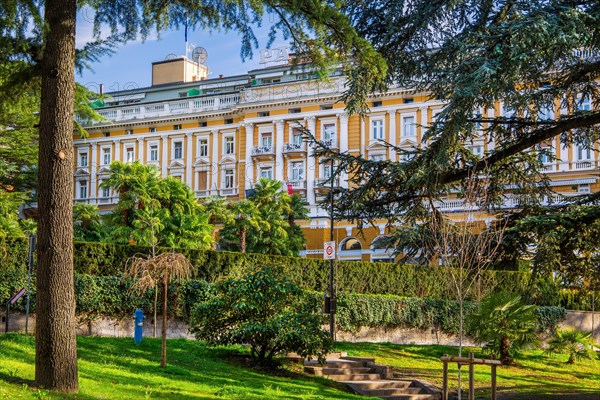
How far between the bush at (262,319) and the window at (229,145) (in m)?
45.0

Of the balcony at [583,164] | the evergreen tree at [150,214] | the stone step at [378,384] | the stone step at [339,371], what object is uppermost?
the balcony at [583,164]

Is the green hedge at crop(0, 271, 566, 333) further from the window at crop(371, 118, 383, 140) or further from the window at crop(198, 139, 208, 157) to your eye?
the window at crop(198, 139, 208, 157)

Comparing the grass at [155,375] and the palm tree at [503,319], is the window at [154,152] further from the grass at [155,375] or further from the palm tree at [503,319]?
the grass at [155,375]

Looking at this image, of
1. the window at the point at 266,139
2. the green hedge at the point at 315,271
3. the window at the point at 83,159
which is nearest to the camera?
the green hedge at the point at 315,271

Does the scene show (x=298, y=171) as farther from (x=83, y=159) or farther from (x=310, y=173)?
(x=83, y=159)

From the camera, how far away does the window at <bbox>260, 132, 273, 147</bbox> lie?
6038cm

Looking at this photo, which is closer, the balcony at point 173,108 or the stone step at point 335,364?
the stone step at point 335,364

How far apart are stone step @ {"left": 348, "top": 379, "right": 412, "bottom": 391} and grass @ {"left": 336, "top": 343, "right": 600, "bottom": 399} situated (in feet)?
5.07

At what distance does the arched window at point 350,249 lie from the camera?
54250 mm

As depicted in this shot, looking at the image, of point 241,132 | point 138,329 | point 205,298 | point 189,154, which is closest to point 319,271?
point 205,298

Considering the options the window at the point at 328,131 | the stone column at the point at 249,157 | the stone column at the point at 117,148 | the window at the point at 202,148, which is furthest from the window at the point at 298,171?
the stone column at the point at 117,148

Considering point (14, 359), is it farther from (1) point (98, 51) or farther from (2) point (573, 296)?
(2) point (573, 296)

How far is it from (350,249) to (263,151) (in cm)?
967

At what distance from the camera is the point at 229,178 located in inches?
2426
